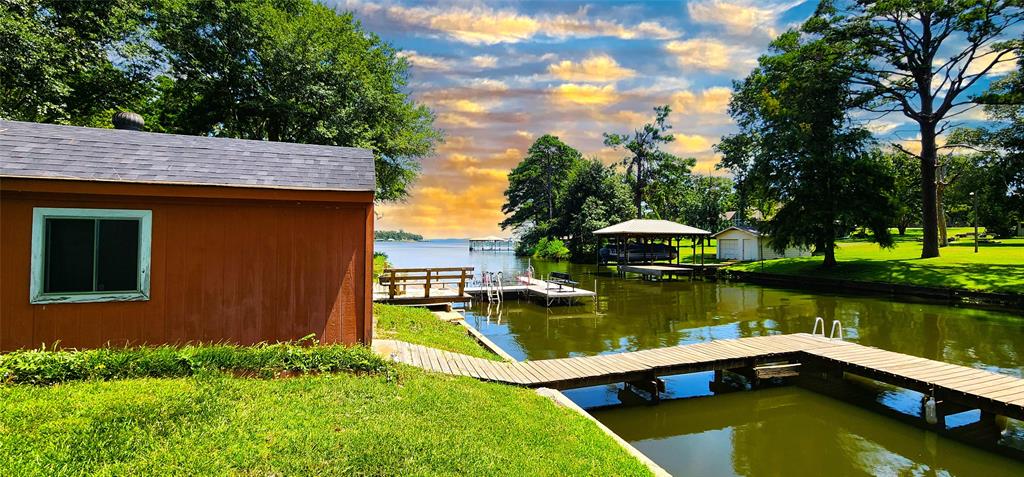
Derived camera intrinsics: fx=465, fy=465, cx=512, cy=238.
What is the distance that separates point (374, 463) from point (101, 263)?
5.38 metres

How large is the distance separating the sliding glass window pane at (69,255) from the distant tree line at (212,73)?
1469 centimetres

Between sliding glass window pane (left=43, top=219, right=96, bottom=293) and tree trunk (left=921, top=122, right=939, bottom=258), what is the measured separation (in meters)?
37.3

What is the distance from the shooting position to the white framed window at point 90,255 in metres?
6.12

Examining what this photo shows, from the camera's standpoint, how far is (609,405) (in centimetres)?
→ 866

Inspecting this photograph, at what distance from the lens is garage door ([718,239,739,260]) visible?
40.7 meters

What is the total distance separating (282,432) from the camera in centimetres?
426

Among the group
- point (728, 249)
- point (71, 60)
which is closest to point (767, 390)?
point (71, 60)

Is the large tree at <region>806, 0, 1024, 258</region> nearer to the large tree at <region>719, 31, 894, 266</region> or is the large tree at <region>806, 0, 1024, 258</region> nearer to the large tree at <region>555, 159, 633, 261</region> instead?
the large tree at <region>719, 31, 894, 266</region>

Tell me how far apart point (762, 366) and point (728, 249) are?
3541 cm

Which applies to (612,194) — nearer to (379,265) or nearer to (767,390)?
(379,265)

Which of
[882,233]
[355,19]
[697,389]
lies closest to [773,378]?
[697,389]

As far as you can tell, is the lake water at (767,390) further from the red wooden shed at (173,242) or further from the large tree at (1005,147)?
the large tree at (1005,147)

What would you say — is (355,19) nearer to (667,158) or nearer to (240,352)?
(240,352)

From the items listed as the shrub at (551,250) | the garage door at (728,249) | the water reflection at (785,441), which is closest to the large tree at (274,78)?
the water reflection at (785,441)
